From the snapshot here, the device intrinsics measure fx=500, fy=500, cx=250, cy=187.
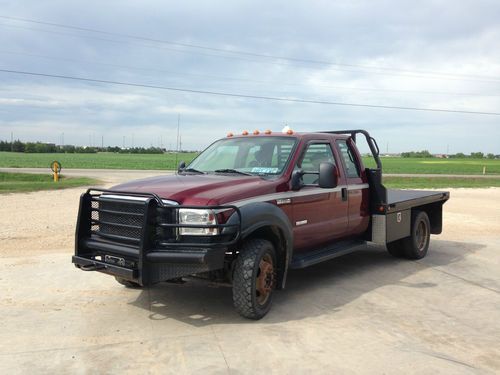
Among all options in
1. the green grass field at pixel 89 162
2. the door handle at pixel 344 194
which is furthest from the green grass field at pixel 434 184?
the door handle at pixel 344 194

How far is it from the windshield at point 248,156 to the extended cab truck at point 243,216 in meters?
0.01

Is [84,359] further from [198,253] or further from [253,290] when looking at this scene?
[253,290]

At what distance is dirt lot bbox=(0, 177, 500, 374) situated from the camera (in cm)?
400

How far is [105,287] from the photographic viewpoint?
622 centimetres

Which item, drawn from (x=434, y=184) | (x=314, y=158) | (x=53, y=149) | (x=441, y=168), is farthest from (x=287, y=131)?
(x=53, y=149)

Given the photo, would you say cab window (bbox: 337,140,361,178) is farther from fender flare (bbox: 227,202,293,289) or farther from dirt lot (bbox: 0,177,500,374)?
fender flare (bbox: 227,202,293,289)

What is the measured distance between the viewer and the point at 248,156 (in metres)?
6.21

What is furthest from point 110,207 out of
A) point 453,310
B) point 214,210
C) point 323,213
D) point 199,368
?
point 453,310

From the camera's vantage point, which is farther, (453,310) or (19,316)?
(453,310)

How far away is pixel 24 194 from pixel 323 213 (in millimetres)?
13738

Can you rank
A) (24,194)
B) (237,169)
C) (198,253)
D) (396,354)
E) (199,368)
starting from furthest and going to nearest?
(24,194) → (237,169) → (198,253) → (396,354) → (199,368)

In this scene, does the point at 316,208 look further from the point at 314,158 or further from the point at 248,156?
the point at 248,156

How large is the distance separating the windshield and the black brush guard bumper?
124 centimetres

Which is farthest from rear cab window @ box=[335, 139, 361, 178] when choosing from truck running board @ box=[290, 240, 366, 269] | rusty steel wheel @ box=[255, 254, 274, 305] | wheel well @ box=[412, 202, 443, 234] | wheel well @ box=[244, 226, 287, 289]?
wheel well @ box=[412, 202, 443, 234]
